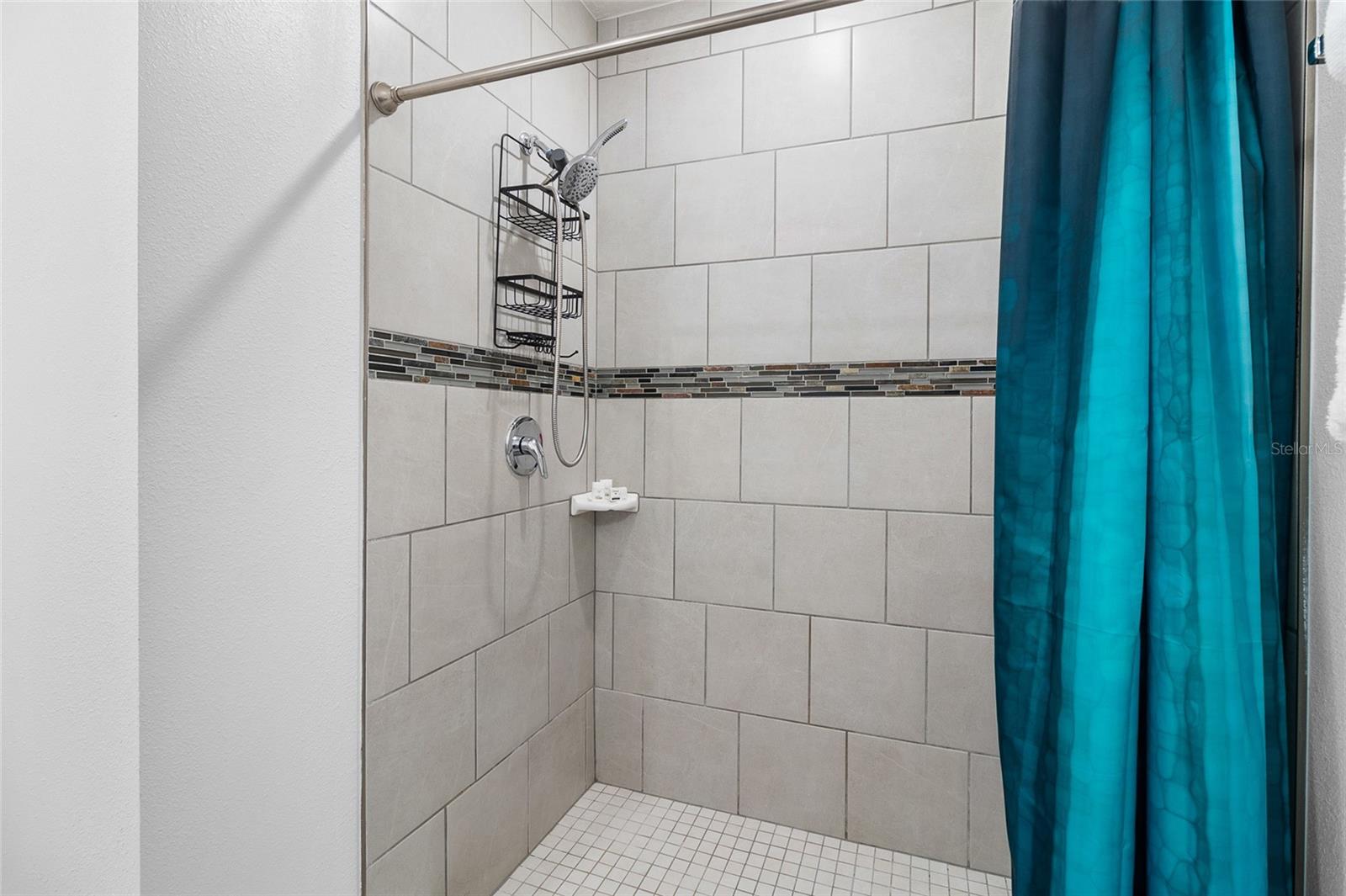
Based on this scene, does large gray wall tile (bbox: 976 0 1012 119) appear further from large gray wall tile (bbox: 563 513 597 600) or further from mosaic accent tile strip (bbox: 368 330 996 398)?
large gray wall tile (bbox: 563 513 597 600)

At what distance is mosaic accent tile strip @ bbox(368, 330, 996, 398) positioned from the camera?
1280 mm

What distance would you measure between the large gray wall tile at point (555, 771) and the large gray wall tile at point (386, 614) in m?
0.57

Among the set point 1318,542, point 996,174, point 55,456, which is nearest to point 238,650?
point 55,456

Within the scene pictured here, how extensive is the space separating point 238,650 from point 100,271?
56 centimetres

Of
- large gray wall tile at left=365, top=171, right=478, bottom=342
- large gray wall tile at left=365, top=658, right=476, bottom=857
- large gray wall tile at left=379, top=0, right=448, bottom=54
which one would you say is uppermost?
large gray wall tile at left=379, top=0, right=448, bottom=54

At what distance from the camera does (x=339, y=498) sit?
1.14m

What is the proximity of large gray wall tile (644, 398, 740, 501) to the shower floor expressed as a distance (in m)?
0.90

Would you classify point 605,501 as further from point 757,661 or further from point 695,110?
point 695,110

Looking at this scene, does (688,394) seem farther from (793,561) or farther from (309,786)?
(309,786)

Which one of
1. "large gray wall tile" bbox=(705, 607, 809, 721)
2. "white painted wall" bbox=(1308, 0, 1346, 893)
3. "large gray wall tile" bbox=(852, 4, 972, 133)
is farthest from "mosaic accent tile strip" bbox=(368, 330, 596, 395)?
"white painted wall" bbox=(1308, 0, 1346, 893)

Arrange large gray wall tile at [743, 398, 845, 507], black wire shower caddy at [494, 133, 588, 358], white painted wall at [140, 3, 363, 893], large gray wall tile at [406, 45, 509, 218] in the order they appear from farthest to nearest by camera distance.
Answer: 1. large gray wall tile at [743, 398, 845, 507]
2. black wire shower caddy at [494, 133, 588, 358]
3. large gray wall tile at [406, 45, 509, 218]
4. white painted wall at [140, 3, 363, 893]

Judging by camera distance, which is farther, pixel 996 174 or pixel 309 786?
pixel 996 174

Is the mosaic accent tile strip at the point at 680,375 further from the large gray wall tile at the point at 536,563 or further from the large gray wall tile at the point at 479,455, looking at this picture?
the large gray wall tile at the point at 536,563

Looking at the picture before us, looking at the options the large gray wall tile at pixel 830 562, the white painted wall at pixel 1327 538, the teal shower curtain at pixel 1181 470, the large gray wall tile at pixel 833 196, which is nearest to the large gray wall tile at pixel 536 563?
the large gray wall tile at pixel 830 562
